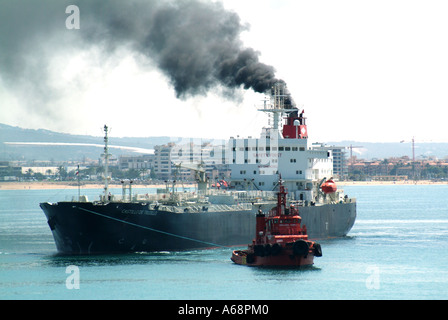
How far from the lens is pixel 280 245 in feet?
160

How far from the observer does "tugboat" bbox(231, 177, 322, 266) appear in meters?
48.8

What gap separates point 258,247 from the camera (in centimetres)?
4947

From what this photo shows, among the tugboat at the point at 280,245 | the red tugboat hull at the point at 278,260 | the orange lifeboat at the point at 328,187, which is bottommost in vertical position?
the red tugboat hull at the point at 278,260

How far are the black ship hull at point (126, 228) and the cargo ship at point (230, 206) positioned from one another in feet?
0.23

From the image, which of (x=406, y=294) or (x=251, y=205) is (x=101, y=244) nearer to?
(x=251, y=205)

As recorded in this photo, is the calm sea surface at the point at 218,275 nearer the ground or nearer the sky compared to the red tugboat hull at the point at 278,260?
nearer the ground

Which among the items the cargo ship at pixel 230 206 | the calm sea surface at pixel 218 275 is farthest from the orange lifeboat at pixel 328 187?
the calm sea surface at pixel 218 275

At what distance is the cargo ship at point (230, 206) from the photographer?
54.4 meters

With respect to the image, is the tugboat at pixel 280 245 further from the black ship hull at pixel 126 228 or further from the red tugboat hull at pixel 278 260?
the black ship hull at pixel 126 228

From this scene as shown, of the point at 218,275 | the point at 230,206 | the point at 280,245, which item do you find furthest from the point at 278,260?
the point at 230,206

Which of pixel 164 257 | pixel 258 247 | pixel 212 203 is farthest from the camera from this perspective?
pixel 212 203

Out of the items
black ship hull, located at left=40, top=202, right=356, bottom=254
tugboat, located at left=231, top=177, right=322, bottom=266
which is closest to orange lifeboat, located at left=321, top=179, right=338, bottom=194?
black ship hull, located at left=40, top=202, right=356, bottom=254
